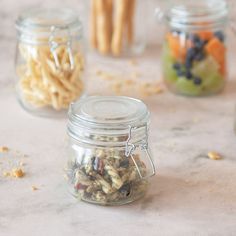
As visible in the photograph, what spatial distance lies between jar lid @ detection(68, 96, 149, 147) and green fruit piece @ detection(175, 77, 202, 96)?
33 cm

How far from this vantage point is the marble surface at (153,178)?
92 centimetres

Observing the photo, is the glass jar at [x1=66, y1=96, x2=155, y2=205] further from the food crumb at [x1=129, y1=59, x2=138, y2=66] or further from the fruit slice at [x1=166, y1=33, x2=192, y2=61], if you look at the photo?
the food crumb at [x1=129, y1=59, x2=138, y2=66]

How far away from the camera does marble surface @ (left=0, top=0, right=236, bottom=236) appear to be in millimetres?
915

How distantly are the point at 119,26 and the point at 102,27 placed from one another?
0.12 feet

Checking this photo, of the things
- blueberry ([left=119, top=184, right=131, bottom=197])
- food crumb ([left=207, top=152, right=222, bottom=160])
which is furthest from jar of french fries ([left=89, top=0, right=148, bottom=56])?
blueberry ([left=119, top=184, right=131, bottom=197])

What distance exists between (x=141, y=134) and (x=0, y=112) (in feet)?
1.26

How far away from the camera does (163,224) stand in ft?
3.02

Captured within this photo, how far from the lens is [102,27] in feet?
4.94

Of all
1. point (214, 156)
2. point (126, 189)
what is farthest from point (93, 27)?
point (126, 189)

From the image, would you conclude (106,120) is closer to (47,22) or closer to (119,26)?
(47,22)

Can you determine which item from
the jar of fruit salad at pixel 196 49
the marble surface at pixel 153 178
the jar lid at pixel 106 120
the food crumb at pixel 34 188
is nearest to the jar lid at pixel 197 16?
the jar of fruit salad at pixel 196 49

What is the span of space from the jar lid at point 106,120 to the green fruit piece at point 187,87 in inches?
13.1

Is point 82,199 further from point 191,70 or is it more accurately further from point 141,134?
point 191,70

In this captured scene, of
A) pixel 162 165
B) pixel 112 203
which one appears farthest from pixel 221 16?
pixel 112 203
